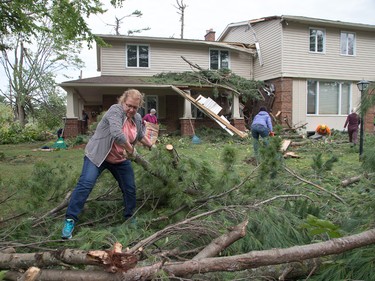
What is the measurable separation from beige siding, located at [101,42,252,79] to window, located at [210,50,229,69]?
0.85 ft

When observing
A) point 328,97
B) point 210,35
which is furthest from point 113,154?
point 210,35

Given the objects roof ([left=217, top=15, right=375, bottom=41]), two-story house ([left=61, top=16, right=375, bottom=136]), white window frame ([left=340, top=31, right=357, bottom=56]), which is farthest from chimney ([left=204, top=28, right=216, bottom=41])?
white window frame ([left=340, top=31, right=357, bottom=56])

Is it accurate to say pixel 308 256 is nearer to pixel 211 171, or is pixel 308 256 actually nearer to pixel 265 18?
pixel 211 171

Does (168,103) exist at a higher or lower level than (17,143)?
higher

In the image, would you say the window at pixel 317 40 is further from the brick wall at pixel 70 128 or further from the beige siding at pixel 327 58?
the brick wall at pixel 70 128

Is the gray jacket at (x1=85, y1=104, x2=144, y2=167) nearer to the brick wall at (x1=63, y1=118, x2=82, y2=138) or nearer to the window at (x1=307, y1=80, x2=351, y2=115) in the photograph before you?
the brick wall at (x1=63, y1=118, x2=82, y2=138)

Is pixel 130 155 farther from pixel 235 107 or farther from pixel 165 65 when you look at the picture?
pixel 165 65

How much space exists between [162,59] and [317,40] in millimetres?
8146

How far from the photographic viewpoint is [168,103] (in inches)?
669

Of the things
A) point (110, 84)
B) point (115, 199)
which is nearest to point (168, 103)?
point (110, 84)

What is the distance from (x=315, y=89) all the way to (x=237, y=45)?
4.83 m

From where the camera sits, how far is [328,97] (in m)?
17.2

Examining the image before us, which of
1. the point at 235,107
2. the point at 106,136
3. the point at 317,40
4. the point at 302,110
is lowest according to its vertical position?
the point at 106,136

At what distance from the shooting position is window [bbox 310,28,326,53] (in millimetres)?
16828
